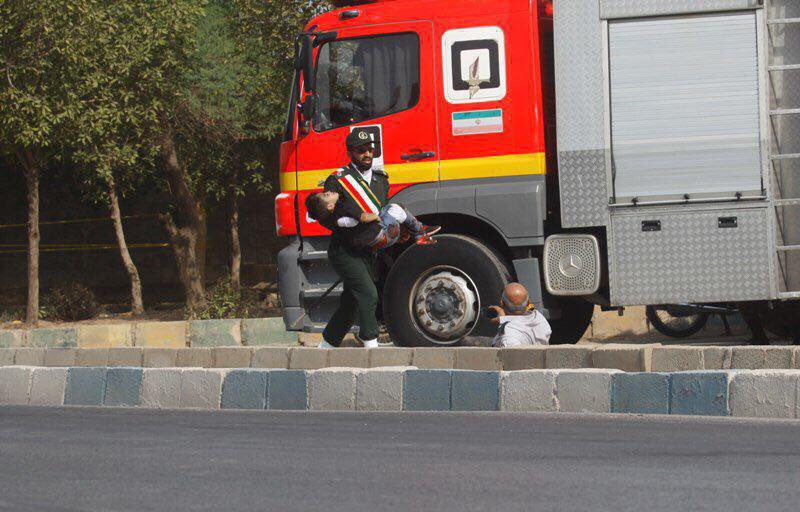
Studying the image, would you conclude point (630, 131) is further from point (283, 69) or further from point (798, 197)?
point (283, 69)

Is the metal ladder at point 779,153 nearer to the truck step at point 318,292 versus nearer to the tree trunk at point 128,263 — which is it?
the truck step at point 318,292

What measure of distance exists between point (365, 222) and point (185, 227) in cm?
1407

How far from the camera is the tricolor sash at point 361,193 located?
10820 millimetres

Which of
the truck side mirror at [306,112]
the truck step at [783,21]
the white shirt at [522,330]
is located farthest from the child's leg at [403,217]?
the truck step at [783,21]

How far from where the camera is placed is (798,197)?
10820 mm

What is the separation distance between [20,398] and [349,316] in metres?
2.61

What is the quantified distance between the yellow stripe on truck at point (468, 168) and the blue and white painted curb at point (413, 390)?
2583 millimetres

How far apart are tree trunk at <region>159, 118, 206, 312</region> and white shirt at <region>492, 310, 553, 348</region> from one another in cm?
1291

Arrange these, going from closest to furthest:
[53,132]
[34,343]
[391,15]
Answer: [391,15] < [34,343] < [53,132]

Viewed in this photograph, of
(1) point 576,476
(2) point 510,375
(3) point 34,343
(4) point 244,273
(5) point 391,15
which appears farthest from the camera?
(4) point 244,273

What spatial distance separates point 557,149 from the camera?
11219 mm

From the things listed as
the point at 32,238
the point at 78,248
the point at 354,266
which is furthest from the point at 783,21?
the point at 78,248

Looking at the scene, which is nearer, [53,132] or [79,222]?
[53,132]

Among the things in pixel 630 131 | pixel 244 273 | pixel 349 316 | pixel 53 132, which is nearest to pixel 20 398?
pixel 349 316
